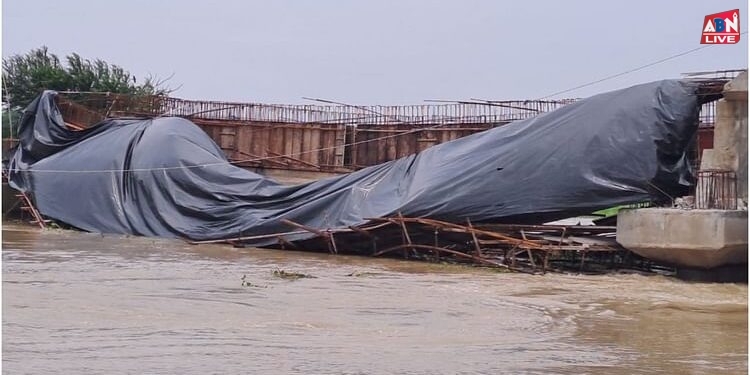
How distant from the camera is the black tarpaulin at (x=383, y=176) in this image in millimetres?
12703

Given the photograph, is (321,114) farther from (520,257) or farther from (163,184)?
(520,257)

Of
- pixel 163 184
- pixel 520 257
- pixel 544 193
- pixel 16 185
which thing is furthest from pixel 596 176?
pixel 16 185

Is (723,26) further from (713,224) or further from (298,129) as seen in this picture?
(298,129)

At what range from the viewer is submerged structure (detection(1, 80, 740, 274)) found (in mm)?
12680

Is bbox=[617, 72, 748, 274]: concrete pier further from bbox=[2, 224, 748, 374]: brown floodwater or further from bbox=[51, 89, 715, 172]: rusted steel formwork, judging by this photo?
bbox=[51, 89, 715, 172]: rusted steel formwork

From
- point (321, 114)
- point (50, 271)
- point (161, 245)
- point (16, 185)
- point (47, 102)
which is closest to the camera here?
point (50, 271)

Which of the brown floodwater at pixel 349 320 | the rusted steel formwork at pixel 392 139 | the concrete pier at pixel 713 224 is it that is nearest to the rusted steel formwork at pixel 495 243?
the brown floodwater at pixel 349 320

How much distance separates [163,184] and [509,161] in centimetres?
701

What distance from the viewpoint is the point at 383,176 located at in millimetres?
15031

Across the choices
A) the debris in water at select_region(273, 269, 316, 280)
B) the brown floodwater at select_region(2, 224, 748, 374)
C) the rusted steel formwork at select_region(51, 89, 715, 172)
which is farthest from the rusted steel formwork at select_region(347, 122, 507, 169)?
the debris in water at select_region(273, 269, 316, 280)

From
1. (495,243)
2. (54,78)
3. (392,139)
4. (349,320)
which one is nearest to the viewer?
(349,320)

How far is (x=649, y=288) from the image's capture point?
1104 cm

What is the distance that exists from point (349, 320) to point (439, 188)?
19.8 ft

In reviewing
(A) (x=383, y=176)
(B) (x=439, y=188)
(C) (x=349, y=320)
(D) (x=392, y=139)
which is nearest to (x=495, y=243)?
(B) (x=439, y=188)
